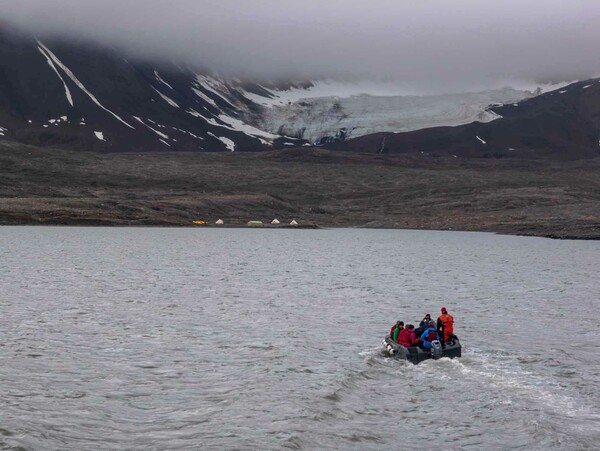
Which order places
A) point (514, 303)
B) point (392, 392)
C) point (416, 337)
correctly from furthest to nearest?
point (514, 303) → point (416, 337) → point (392, 392)

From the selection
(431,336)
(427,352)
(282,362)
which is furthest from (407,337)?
(282,362)

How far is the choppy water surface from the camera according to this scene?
25422 millimetres

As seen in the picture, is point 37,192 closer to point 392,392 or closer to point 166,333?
point 166,333

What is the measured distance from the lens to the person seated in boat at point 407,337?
36.3 meters

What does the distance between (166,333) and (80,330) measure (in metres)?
4.34

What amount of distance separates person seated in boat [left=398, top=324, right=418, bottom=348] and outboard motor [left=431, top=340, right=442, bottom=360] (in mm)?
861

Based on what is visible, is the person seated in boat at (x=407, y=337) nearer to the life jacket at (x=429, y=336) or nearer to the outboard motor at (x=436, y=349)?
the life jacket at (x=429, y=336)

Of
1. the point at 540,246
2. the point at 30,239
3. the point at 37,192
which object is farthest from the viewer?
the point at 37,192

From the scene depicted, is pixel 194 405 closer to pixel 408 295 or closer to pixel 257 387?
pixel 257 387

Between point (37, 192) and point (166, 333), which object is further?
point (37, 192)

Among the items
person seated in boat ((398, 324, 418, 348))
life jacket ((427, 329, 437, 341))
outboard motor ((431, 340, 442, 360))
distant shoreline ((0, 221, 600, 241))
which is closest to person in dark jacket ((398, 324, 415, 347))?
person seated in boat ((398, 324, 418, 348))

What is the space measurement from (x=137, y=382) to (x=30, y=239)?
304 ft

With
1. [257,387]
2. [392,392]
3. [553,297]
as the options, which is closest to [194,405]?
[257,387]

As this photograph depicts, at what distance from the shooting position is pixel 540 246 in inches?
5153
